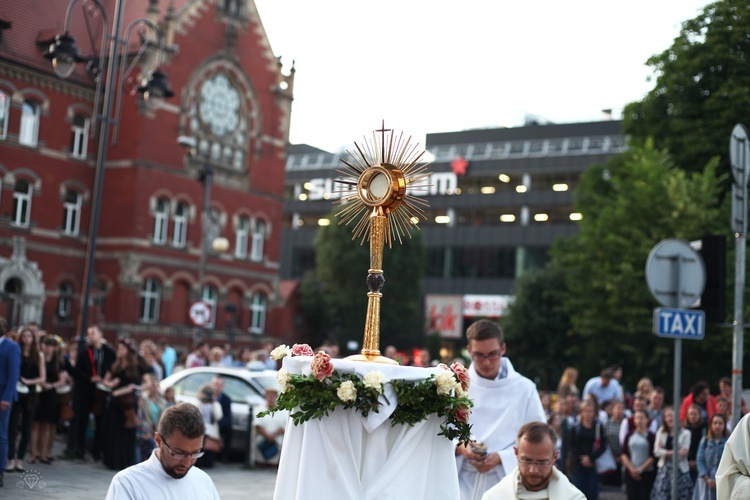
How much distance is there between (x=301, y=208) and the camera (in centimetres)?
7669

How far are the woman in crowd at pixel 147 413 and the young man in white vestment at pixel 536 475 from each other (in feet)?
36.4

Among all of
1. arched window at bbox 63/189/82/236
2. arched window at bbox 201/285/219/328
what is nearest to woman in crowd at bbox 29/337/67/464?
arched window at bbox 63/189/82/236

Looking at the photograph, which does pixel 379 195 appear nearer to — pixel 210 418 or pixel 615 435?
pixel 615 435

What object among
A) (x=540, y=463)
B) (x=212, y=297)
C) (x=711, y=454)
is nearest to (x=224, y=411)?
(x=711, y=454)

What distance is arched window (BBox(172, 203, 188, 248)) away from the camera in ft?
148

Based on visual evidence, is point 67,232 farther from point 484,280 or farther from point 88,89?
point 484,280

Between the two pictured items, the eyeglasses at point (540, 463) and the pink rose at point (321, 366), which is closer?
the eyeglasses at point (540, 463)

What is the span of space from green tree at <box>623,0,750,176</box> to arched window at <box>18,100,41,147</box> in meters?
24.5

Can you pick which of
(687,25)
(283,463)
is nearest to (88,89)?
(687,25)

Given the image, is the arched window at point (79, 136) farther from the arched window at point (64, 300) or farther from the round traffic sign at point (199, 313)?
the round traffic sign at point (199, 313)

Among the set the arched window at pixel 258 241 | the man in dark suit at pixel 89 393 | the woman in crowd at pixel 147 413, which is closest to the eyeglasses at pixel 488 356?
the woman in crowd at pixel 147 413

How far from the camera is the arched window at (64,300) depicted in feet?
136

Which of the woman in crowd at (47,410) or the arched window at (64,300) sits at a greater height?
the arched window at (64,300)

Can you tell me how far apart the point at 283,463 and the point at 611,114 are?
74673 mm
